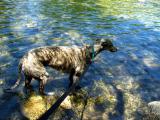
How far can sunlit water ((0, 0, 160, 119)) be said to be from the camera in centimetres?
991

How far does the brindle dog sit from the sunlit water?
81cm

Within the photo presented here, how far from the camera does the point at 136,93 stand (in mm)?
9578

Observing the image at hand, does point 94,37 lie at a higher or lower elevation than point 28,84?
lower

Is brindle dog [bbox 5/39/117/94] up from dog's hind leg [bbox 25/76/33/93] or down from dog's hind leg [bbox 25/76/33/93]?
up

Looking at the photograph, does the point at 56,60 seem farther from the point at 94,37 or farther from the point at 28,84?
the point at 94,37

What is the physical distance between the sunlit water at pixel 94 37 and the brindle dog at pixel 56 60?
0.81 metres

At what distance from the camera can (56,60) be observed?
877 cm

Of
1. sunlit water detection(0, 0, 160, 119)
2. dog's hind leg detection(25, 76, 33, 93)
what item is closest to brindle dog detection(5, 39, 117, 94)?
dog's hind leg detection(25, 76, 33, 93)

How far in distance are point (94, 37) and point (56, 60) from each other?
714 centimetres

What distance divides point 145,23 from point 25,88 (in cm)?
1357

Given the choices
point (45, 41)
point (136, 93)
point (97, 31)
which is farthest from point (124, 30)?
point (136, 93)

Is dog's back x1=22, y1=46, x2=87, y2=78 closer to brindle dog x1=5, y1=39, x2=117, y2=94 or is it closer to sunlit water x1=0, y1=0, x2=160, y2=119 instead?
brindle dog x1=5, y1=39, x2=117, y2=94

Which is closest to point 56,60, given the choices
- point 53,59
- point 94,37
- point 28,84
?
point 53,59

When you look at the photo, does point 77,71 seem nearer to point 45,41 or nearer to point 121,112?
point 121,112
